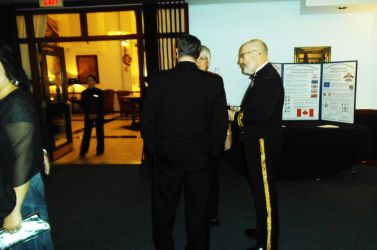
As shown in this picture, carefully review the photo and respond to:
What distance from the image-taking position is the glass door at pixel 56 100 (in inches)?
214

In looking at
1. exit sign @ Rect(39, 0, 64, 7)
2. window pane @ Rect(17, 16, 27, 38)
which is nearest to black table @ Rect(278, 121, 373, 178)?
exit sign @ Rect(39, 0, 64, 7)

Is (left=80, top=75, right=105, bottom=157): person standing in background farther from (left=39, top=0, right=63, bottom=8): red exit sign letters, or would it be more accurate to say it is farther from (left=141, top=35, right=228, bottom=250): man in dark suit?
(left=141, top=35, right=228, bottom=250): man in dark suit

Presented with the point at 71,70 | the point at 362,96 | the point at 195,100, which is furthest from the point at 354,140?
the point at 71,70

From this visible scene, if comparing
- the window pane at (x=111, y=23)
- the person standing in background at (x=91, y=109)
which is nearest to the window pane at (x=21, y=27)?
the person standing in background at (x=91, y=109)

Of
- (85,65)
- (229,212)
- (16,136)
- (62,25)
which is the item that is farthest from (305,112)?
(85,65)

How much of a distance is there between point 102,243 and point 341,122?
323cm

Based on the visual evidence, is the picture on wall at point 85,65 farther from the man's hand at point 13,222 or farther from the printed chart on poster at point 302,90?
the man's hand at point 13,222

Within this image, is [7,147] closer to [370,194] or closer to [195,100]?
[195,100]

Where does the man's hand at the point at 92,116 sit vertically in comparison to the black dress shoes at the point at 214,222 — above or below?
above

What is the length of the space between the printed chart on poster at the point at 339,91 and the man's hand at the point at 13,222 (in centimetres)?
390

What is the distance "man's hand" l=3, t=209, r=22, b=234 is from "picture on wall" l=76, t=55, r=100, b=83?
11062mm

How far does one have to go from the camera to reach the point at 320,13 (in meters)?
4.59

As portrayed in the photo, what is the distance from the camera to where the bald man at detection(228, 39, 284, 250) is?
216 cm

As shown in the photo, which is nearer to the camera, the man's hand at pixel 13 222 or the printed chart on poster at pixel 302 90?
the man's hand at pixel 13 222
